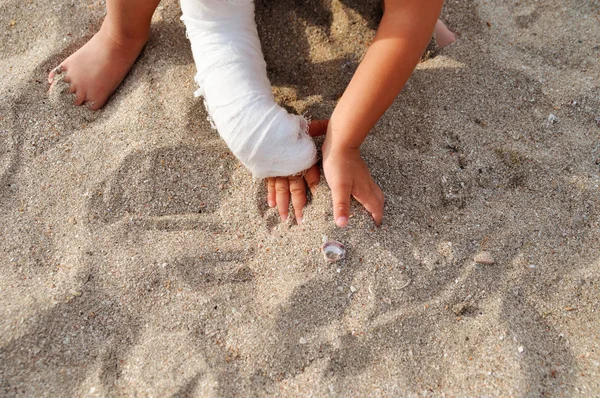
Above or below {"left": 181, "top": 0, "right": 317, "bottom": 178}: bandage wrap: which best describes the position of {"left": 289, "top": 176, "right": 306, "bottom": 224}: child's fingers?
below

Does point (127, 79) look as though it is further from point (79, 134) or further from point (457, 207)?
point (457, 207)

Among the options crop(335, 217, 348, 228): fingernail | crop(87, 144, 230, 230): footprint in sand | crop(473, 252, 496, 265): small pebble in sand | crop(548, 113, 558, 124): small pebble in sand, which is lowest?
crop(87, 144, 230, 230): footprint in sand

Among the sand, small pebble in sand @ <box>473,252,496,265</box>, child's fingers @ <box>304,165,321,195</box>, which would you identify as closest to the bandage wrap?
child's fingers @ <box>304,165,321,195</box>

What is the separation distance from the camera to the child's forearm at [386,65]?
3.93ft

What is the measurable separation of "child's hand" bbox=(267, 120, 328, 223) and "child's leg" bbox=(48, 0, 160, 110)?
2.12 ft

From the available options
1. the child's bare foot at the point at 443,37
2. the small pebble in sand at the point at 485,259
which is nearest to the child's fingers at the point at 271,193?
the small pebble in sand at the point at 485,259

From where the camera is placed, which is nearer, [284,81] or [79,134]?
[79,134]

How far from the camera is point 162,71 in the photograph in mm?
1578

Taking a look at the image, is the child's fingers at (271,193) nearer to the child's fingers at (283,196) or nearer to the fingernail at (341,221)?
the child's fingers at (283,196)

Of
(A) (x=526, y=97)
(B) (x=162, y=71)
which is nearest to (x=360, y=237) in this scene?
(A) (x=526, y=97)

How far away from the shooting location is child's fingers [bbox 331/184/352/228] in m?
1.22

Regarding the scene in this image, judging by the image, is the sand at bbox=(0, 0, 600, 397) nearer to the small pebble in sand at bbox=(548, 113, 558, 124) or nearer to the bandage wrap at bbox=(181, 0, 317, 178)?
the small pebble in sand at bbox=(548, 113, 558, 124)

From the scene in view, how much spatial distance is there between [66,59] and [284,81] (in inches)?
28.0

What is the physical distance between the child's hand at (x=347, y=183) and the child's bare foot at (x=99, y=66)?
743mm
